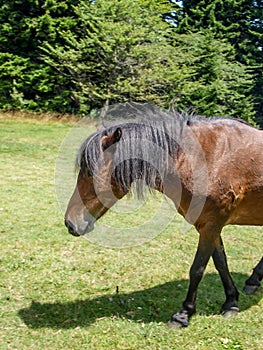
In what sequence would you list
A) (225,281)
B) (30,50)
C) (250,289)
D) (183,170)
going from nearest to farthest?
(183,170) < (225,281) < (250,289) < (30,50)

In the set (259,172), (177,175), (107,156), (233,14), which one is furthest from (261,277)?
(233,14)

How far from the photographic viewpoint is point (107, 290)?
380 cm

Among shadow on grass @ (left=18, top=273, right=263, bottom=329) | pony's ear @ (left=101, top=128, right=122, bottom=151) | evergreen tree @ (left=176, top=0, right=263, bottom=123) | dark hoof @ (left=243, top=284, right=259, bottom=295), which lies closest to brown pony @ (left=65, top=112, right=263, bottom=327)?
pony's ear @ (left=101, top=128, right=122, bottom=151)

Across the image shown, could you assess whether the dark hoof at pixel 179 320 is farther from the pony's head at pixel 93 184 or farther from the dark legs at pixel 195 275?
the pony's head at pixel 93 184

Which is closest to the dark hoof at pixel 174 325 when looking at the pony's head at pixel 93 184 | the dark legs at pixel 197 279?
the dark legs at pixel 197 279

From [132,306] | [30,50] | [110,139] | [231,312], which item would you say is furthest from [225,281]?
[30,50]

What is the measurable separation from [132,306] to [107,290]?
15.0 inches

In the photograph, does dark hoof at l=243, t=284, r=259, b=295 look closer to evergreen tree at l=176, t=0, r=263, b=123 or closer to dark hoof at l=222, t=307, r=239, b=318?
dark hoof at l=222, t=307, r=239, b=318

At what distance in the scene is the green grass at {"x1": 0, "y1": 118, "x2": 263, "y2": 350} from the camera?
2.99 meters

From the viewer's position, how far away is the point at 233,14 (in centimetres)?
2339

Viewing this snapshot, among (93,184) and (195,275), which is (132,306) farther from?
(93,184)

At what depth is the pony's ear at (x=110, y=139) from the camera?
2.81 meters

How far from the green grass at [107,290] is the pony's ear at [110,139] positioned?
→ 145 centimetres

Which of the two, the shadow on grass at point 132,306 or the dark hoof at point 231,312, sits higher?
the dark hoof at point 231,312
